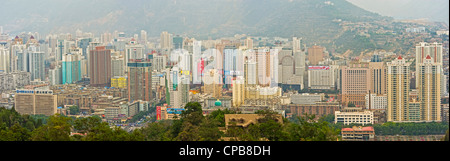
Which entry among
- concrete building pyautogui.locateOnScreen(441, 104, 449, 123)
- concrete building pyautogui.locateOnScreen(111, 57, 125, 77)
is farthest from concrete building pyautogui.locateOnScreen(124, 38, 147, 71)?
concrete building pyautogui.locateOnScreen(441, 104, 449, 123)

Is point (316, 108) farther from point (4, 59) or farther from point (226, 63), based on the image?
point (4, 59)

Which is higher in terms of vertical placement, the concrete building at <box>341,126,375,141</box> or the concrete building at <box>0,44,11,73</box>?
the concrete building at <box>0,44,11,73</box>

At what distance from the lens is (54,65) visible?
14.8 metres

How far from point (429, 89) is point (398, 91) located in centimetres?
56

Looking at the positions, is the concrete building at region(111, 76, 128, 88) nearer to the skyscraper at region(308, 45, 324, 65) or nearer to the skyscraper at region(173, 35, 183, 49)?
the skyscraper at region(173, 35, 183, 49)

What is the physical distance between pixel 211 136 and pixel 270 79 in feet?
25.4

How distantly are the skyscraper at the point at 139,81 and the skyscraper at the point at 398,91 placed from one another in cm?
494

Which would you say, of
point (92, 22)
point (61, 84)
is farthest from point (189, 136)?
point (92, 22)

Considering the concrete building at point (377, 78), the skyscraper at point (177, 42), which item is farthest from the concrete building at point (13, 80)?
the concrete building at point (377, 78)

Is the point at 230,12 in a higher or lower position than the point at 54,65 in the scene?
higher

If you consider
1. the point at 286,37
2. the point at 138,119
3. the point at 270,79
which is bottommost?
the point at 138,119

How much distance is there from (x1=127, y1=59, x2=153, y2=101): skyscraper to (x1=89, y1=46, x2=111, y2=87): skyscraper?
112cm

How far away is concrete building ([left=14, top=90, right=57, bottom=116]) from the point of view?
10.6 meters
